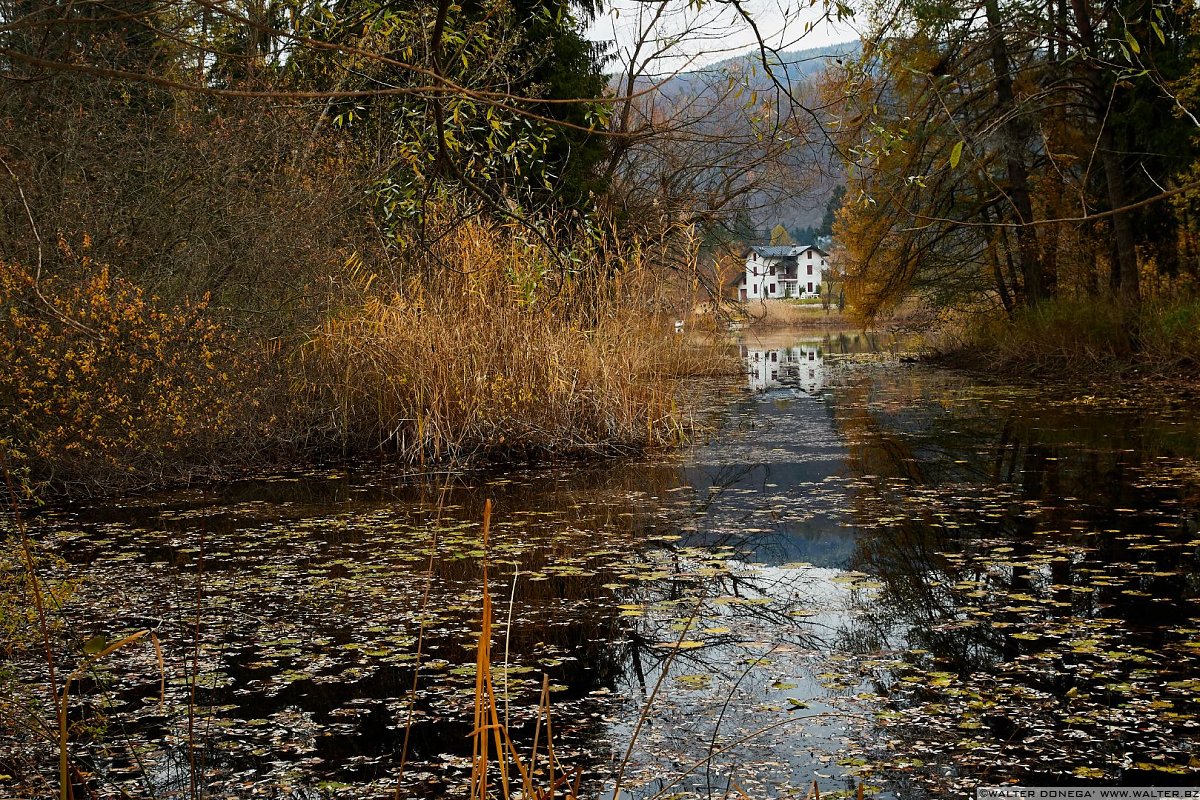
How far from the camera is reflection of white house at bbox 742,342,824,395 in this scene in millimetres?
14877

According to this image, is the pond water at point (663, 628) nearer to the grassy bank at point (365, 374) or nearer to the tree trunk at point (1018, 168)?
the grassy bank at point (365, 374)

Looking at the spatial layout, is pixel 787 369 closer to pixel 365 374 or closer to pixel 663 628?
pixel 365 374

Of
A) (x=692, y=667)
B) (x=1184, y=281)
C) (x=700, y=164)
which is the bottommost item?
(x=692, y=667)

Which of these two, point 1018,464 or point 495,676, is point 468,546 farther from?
point 1018,464

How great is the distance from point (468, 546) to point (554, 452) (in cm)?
310

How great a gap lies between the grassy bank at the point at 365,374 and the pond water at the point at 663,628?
684 millimetres

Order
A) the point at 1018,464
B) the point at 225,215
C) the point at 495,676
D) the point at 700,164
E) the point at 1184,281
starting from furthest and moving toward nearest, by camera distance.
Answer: the point at 700,164
the point at 1184,281
the point at 225,215
the point at 1018,464
the point at 495,676

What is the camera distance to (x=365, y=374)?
8.62 m

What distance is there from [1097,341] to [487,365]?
9151 millimetres

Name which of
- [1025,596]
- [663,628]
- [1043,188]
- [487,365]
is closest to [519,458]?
[487,365]

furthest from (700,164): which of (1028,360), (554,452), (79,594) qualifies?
(79,594)

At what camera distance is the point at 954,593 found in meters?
4.23

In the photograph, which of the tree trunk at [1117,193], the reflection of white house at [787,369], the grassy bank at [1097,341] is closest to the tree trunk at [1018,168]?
the grassy bank at [1097,341]

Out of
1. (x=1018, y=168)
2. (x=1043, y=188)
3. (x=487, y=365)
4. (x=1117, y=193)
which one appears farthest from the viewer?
(x=1043, y=188)
